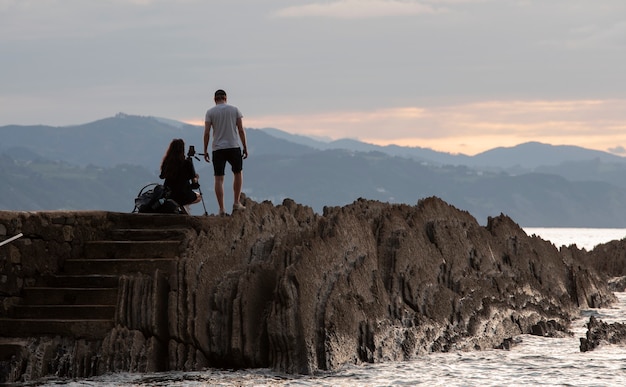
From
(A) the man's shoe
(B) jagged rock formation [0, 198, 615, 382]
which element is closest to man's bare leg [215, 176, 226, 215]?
(A) the man's shoe

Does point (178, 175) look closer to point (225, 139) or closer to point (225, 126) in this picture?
point (225, 139)

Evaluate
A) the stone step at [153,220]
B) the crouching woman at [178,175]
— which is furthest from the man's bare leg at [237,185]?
the stone step at [153,220]

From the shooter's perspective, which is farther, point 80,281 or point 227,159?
point 227,159

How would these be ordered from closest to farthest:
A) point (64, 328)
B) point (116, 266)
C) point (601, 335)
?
point (64, 328) → point (116, 266) → point (601, 335)

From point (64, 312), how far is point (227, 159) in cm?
570

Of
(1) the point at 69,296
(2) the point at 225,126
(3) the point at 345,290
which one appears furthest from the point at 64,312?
(2) the point at 225,126

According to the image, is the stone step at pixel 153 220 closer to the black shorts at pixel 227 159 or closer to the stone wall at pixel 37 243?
the stone wall at pixel 37 243

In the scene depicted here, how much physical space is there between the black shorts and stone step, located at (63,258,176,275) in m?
3.96

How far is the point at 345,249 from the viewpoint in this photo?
18594mm

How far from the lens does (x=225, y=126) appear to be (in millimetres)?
21188

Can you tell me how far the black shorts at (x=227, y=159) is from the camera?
2128 cm

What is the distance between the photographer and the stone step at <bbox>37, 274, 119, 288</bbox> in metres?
17.5

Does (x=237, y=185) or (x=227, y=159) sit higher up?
(x=227, y=159)

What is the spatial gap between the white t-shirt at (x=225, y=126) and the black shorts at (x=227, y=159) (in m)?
0.10
